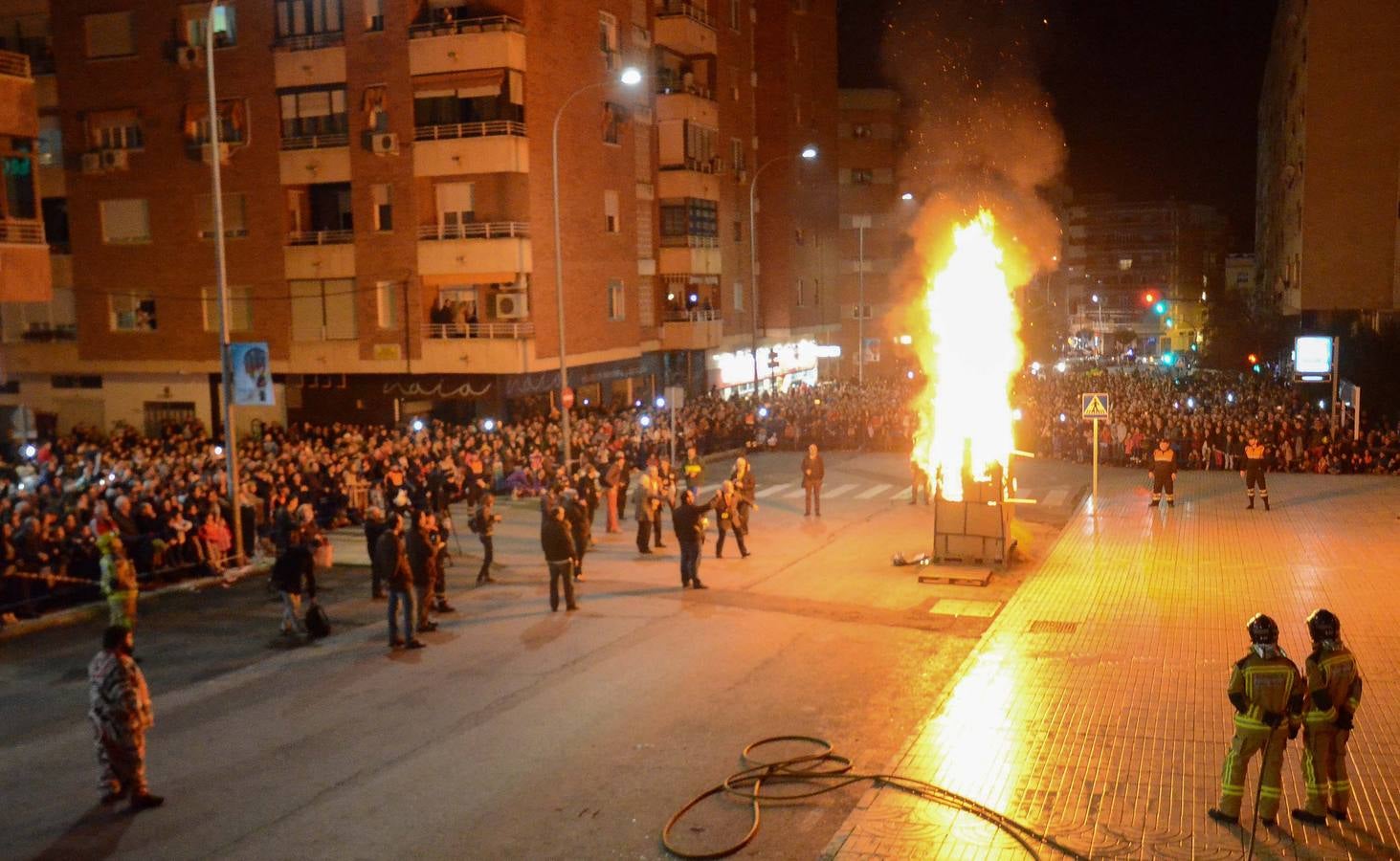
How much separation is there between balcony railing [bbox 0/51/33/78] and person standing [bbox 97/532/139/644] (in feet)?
36.3

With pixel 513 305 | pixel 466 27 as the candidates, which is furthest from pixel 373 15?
pixel 513 305

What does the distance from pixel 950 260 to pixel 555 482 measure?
11938 millimetres

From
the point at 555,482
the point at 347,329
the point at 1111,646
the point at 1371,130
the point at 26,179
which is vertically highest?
the point at 1371,130

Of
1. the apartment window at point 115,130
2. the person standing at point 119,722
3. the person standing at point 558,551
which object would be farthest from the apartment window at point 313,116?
the person standing at point 119,722

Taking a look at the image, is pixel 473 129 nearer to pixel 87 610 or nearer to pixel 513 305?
pixel 513 305

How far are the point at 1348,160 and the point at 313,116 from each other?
118ft

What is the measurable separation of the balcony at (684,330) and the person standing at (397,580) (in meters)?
28.6

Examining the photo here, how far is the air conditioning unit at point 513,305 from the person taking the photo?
32500 mm

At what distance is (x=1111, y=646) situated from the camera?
532 inches

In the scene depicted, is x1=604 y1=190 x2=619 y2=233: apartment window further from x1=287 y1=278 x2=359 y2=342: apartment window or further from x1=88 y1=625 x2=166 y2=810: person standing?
x1=88 y1=625 x2=166 y2=810: person standing

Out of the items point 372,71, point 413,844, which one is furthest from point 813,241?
point 413,844

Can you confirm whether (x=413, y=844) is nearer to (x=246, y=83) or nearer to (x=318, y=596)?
(x=318, y=596)

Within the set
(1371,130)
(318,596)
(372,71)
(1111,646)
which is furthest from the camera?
(1371,130)

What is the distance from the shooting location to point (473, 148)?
31.7 m
